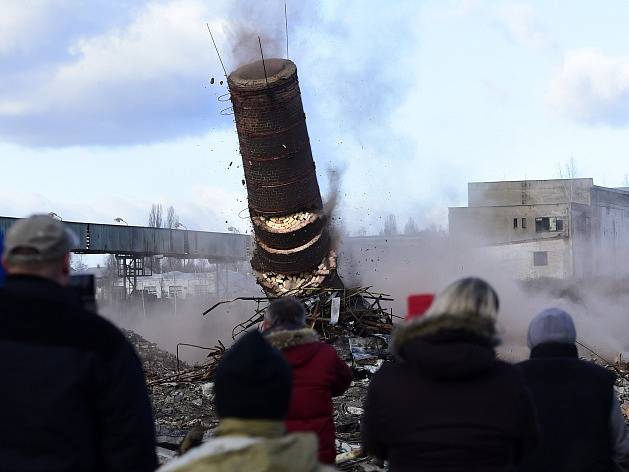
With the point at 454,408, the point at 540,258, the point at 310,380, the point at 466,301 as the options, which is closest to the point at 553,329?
the point at 466,301

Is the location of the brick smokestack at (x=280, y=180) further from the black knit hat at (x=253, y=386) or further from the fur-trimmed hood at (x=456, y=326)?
the black knit hat at (x=253, y=386)

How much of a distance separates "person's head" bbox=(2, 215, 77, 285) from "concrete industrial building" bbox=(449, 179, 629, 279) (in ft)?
114

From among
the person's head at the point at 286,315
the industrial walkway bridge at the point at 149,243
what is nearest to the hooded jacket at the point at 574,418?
the person's head at the point at 286,315

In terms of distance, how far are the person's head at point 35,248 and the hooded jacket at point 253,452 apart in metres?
1.07

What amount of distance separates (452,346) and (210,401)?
10.2 meters

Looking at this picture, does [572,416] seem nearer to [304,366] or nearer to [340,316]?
[304,366]

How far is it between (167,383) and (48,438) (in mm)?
11736

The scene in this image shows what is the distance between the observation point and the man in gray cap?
4.18m

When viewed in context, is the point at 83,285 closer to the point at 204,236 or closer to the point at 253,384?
the point at 253,384

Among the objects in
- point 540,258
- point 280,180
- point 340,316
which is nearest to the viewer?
point 280,180

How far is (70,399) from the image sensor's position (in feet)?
10.2

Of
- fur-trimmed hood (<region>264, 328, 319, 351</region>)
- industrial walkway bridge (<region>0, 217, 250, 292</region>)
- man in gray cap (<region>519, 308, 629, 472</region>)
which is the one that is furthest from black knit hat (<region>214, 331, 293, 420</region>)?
industrial walkway bridge (<region>0, 217, 250, 292</region>)

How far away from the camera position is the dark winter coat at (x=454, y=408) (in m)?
3.21

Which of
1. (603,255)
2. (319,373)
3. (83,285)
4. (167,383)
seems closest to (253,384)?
(83,285)
